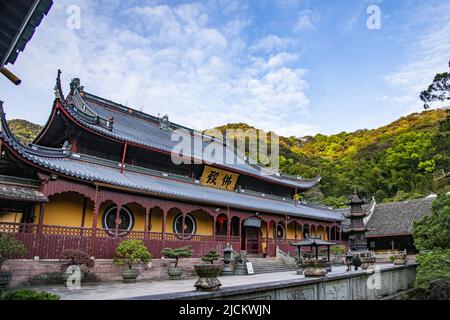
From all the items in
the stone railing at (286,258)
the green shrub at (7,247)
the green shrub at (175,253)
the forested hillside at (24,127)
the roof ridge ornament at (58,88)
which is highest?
the forested hillside at (24,127)

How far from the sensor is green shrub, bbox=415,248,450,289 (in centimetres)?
1015

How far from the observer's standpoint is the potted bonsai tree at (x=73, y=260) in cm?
1053

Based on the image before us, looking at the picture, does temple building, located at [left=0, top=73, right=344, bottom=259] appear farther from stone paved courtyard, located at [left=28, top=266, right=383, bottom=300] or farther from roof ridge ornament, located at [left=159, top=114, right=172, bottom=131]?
stone paved courtyard, located at [left=28, top=266, right=383, bottom=300]

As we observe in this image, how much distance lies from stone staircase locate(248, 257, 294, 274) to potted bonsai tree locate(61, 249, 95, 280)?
8.44 metres

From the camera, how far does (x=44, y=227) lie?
11.4 meters

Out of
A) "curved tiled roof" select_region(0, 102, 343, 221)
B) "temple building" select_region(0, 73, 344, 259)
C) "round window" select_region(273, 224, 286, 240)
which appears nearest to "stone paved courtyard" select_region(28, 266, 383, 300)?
"temple building" select_region(0, 73, 344, 259)

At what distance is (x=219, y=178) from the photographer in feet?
70.8

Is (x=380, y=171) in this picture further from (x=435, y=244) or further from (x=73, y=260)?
(x=73, y=260)

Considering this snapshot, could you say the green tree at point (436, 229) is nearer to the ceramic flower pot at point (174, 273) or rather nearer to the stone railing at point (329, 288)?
the stone railing at point (329, 288)

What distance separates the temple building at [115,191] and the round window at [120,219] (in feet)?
0.14

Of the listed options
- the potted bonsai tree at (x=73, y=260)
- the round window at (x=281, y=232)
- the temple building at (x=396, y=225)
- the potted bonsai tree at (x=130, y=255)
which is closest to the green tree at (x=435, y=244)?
the potted bonsai tree at (x=130, y=255)
